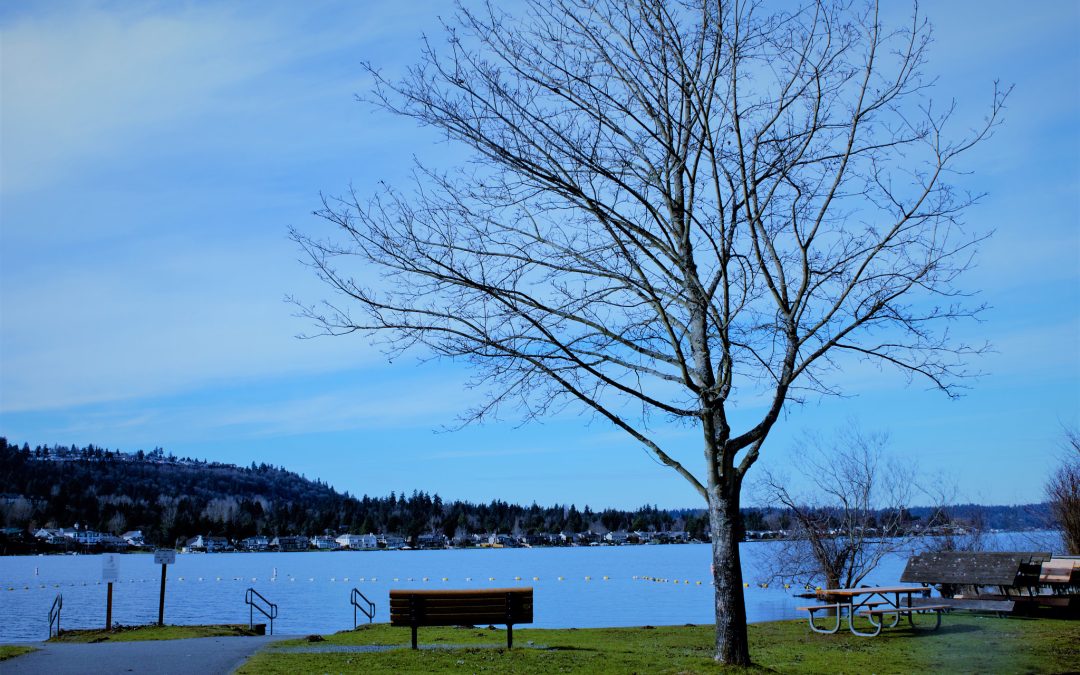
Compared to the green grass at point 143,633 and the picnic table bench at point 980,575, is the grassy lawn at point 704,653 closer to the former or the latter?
the picnic table bench at point 980,575

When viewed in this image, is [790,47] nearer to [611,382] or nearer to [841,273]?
[841,273]

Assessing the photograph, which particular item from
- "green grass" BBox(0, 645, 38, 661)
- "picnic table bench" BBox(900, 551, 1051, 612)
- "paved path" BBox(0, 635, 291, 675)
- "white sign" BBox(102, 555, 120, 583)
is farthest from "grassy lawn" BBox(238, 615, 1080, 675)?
"white sign" BBox(102, 555, 120, 583)

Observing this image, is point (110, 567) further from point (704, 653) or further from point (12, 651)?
point (704, 653)

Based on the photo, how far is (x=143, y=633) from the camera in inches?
778

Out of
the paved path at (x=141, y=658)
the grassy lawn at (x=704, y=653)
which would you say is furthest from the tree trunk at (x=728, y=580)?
the paved path at (x=141, y=658)

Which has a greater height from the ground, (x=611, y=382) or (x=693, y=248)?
(x=693, y=248)

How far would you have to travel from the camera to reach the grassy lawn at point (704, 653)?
11781 millimetres

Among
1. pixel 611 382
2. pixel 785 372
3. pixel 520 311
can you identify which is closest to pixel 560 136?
pixel 520 311

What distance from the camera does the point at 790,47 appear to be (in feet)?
40.7

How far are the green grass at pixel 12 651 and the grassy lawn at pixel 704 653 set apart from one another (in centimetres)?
375

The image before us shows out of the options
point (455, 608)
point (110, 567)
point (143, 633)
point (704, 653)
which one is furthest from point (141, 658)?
point (110, 567)

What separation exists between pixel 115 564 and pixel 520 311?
17.5 meters

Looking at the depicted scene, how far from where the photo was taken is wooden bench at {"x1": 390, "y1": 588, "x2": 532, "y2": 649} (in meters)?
14.7

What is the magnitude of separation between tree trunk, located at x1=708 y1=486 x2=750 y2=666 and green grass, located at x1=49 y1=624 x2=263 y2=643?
11.7 m
